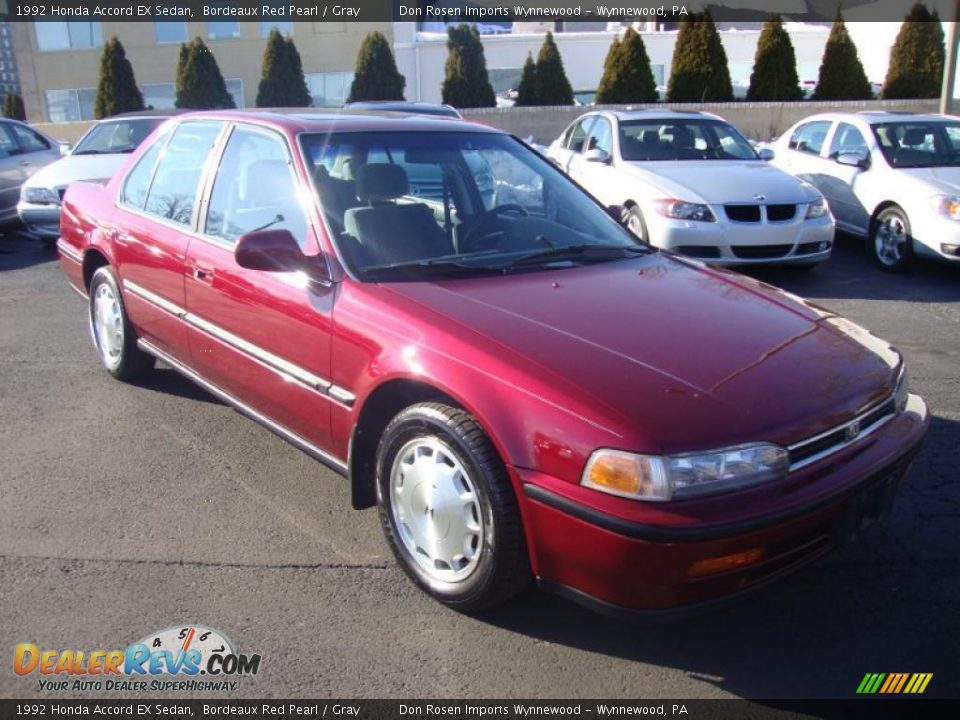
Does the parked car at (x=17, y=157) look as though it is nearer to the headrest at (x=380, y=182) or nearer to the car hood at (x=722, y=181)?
the car hood at (x=722, y=181)

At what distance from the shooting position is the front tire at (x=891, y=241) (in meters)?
8.14

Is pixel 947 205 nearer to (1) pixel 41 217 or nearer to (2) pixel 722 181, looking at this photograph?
(2) pixel 722 181

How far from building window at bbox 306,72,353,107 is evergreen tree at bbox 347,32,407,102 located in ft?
21.7

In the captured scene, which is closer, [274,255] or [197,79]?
[274,255]

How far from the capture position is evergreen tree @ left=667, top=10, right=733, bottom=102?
1928 cm

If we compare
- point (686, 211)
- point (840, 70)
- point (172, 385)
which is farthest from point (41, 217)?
point (840, 70)

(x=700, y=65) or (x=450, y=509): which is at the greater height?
(x=700, y=65)

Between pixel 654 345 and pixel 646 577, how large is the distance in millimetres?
811

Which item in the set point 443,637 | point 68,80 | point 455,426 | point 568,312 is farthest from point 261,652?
point 68,80

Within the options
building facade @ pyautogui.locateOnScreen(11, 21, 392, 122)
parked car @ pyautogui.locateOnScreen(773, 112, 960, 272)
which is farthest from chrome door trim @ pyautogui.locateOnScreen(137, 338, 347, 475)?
building facade @ pyautogui.locateOnScreen(11, 21, 392, 122)

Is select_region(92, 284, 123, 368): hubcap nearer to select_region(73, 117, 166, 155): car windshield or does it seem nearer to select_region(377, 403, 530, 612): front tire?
select_region(377, 403, 530, 612): front tire

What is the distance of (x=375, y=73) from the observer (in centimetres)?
2312

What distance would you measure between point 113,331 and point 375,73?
1940cm

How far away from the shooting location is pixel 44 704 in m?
2.61
